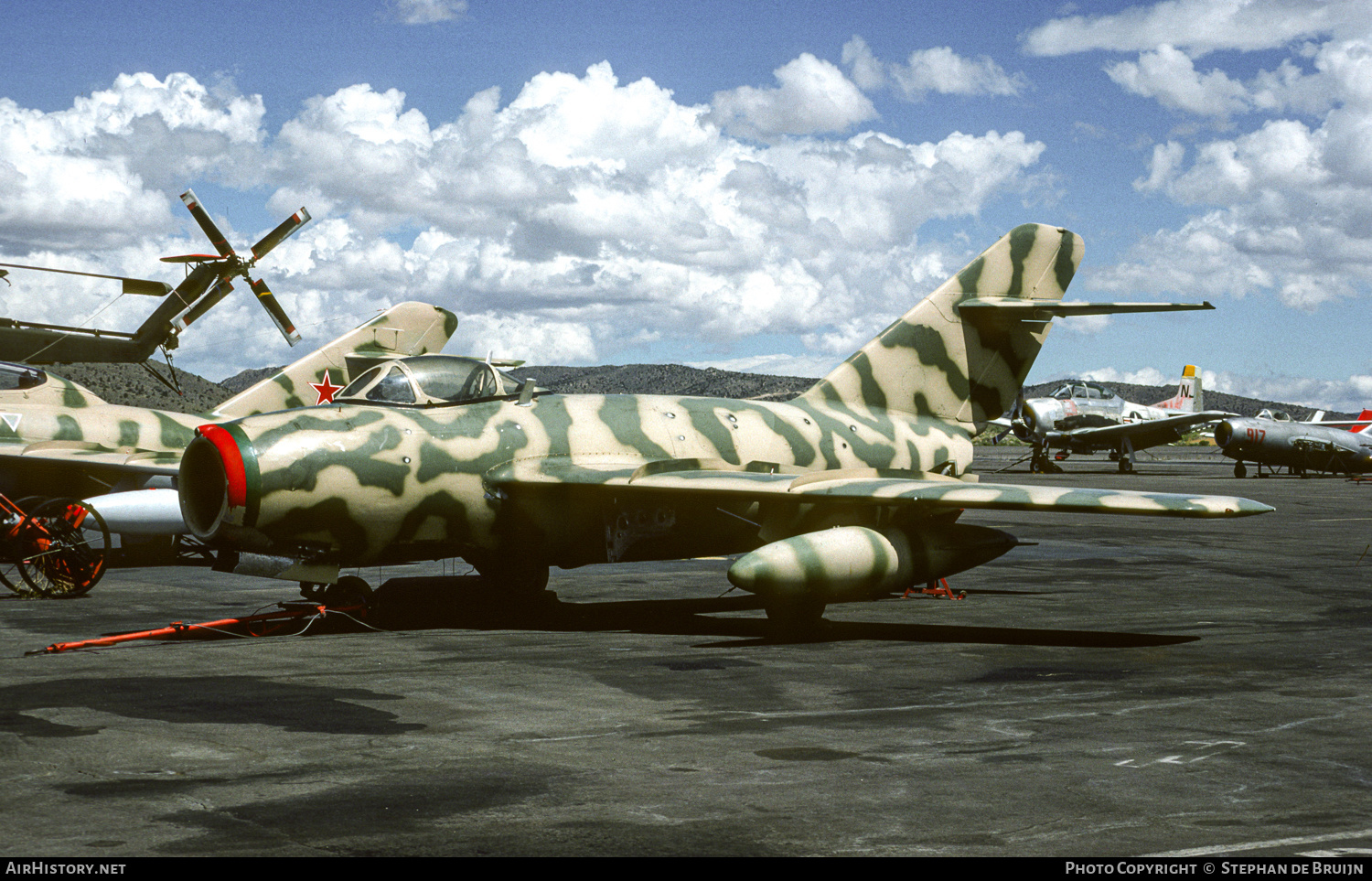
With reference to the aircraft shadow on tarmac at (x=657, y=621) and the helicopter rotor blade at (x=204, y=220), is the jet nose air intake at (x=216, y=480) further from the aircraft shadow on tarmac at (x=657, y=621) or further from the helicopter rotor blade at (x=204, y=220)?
the helicopter rotor blade at (x=204, y=220)

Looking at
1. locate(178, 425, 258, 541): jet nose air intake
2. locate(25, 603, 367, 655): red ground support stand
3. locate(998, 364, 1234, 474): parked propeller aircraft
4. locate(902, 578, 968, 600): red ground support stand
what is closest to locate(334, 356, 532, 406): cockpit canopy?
locate(178, 425, 258, 541): jet nose air intake

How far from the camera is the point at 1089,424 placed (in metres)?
57.8

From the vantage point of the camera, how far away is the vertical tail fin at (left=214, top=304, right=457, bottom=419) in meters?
24.0

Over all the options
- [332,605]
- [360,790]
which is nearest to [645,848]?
[360,790]

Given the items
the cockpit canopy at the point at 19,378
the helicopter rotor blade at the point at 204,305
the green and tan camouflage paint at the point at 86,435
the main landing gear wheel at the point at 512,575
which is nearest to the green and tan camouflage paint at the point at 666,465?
the main landing gear wheel at the point at 512,575

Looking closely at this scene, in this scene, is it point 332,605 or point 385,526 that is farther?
point 332,605

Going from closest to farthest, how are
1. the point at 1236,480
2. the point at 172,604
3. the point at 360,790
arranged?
the point at 360,790 → the point at 172,604 → the point at 1236,480

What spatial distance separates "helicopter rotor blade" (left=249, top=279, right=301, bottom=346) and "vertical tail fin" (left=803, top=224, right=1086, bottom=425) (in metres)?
30.2

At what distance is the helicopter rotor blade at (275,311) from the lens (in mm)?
42438

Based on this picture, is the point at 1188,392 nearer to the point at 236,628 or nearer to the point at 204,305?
the point at 204,305

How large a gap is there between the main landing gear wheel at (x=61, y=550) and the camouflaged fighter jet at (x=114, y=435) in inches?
69.5

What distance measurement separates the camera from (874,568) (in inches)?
532

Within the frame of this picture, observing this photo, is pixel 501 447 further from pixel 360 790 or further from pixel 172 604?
pixel 360 790
